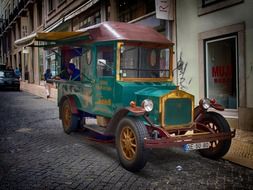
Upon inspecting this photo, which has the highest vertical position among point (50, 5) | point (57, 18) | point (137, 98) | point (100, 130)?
point (50, 5)

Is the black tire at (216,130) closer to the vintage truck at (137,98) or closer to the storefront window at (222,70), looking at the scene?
the vintage truck at (137,98)

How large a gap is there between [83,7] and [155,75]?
13.0 meters

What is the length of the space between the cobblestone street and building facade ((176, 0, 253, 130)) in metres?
2.79

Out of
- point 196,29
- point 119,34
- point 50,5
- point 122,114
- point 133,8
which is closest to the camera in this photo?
point 122,114

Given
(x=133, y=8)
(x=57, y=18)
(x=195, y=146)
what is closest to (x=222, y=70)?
(x=195, y=146)

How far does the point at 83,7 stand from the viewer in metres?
18.1

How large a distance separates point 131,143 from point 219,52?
518 cm

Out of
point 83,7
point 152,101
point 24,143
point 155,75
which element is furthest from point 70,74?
point 83,7

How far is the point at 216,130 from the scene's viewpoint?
18.9 feet

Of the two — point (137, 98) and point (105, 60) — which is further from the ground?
point (105, 60)

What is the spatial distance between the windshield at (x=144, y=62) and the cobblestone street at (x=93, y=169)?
159cm

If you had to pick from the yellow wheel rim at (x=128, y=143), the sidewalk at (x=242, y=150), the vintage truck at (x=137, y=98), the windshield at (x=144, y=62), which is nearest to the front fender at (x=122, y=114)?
the vintage truck at (x=137, y=98)

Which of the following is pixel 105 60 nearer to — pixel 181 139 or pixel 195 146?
pixel 181 139

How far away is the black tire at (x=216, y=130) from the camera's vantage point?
5.55 m
